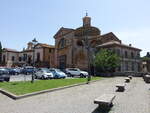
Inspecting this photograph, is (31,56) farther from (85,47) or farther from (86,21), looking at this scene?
(85,47)

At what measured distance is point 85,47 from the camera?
2037 inches

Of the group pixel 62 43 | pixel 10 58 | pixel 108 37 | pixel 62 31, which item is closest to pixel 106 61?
pixel 108 37

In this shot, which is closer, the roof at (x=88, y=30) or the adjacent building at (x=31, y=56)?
the roof at (x=88, y=30)

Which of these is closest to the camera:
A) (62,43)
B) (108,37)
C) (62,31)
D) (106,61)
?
(106,61)

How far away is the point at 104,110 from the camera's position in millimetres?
8336

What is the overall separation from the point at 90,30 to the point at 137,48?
47.5 feet

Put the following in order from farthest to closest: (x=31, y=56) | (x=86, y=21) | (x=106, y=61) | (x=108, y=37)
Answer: (x=31, y=56) < (x=86, y=21) < (x=108, y=37) < (x=106, y=61)

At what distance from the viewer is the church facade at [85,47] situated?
157ft

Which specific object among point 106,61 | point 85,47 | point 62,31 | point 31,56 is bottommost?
point 106,61

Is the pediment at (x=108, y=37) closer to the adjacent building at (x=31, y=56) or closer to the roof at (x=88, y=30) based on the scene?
the roof at (x=88, y=30)

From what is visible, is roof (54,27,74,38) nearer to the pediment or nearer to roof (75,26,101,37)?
roof (75,26,101,37)

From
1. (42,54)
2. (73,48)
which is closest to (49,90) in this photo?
(73,48)

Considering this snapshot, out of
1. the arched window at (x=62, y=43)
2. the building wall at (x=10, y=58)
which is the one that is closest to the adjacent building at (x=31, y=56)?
the building wall at (x=10, y=58)

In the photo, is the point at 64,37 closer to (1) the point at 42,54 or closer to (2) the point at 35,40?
(1) the point at 42,54
